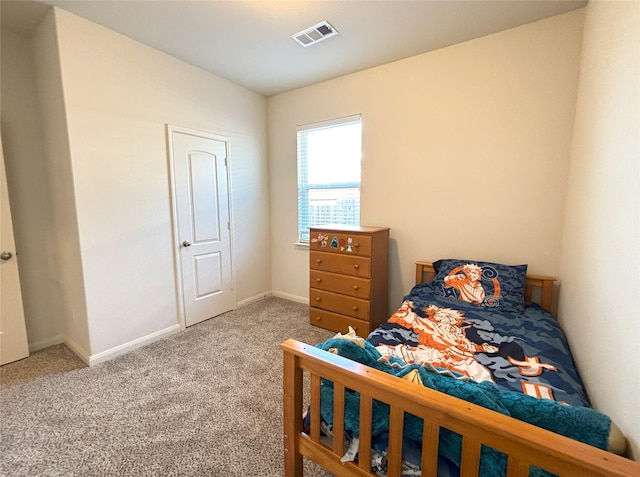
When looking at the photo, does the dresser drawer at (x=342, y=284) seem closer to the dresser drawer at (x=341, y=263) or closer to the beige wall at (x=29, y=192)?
the dresser drawer at (x=341, y=263)

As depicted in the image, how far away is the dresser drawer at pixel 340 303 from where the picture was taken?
8.51ft

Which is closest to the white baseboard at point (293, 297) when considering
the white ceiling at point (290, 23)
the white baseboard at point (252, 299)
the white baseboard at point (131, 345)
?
the white baseboard at point (252, 299)

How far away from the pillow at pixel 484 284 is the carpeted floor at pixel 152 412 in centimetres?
123

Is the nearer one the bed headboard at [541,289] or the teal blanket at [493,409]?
the teal blanket at [493,409]

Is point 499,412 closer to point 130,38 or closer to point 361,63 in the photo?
point 361,63

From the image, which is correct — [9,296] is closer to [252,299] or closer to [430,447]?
[252,299]

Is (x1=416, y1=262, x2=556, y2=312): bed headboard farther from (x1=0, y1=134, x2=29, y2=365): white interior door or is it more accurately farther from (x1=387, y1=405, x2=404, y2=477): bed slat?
(x1=0, y1=134, x2=29, y2=365): white interior door

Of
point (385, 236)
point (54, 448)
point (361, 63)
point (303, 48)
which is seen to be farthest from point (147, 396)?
point (361, 63)

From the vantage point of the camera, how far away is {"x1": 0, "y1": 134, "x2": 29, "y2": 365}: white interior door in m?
2.20

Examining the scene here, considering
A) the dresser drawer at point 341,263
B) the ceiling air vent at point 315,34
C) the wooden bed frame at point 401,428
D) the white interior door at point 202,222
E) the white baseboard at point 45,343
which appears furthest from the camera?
the white interior door at point 202,222

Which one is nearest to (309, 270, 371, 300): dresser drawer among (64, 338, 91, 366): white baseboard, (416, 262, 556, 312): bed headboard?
(416, 262, 556, 312): bed headboard

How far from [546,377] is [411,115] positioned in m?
2.27

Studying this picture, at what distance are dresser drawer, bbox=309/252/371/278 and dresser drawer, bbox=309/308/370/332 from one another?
43 cm

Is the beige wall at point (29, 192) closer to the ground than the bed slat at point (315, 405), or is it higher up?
higher up
